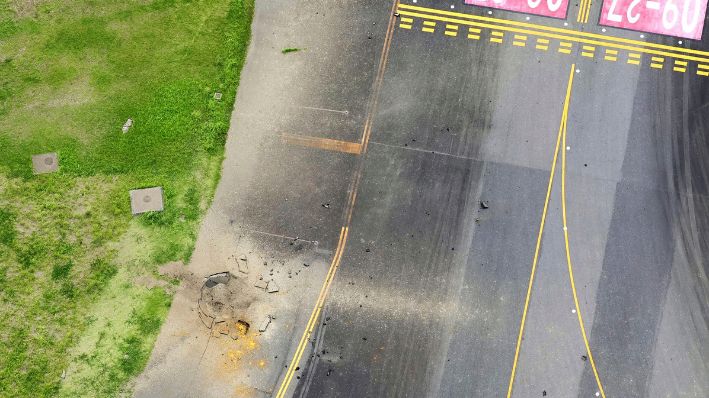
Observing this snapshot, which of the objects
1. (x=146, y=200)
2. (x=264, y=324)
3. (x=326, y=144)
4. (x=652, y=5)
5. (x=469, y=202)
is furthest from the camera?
(x=652, y=5)

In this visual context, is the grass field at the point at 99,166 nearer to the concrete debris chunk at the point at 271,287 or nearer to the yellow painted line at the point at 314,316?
the concrete debris chunk at the point at 271,287

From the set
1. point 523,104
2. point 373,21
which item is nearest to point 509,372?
point 523,104

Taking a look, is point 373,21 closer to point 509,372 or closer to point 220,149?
point 220,149

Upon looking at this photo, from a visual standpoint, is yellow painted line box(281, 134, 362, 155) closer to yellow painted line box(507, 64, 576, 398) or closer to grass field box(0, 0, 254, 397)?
grass field box(0, 0, 254, 397)

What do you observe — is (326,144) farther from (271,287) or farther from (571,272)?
(571,272)

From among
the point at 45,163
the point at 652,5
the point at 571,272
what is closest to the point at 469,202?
the point at 571,272

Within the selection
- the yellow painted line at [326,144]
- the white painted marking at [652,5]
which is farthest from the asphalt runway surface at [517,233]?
the white painted marking at [652,5]

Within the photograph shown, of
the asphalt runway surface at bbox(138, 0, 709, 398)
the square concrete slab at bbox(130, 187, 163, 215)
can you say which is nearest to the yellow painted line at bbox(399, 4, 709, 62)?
the asphalt runway surface at bbox(138, 0, 709, 398)
